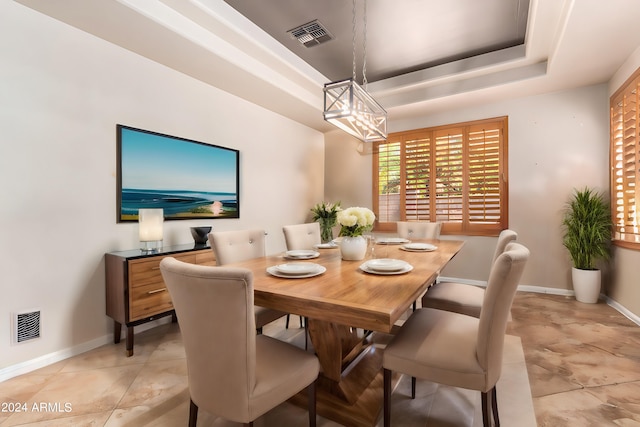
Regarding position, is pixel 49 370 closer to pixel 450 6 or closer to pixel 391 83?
pixel 450 6

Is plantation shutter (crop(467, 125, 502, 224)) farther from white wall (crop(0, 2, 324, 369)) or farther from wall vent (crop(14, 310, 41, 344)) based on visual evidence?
wall vent (crop(14, 310, 41, 344))

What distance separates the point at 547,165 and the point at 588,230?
3.04 feet

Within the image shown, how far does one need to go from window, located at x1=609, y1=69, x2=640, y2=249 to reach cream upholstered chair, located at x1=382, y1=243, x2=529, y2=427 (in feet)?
8.51

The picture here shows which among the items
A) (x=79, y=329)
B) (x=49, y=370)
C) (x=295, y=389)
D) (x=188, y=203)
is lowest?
(x=49, y=370)

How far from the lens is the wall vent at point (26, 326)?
2027 mm

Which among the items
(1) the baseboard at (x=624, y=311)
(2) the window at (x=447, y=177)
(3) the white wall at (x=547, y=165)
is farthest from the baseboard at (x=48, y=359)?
(1) the baseboard at (x=624, y=311)

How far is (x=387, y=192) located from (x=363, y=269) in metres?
3.48

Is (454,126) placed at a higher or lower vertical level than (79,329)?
higher

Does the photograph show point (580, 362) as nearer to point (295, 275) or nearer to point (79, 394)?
point (295, 275)

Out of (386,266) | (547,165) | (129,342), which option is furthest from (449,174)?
(129,342)

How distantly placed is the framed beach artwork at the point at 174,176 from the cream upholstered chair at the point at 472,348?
2.49m

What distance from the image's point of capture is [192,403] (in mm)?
1281

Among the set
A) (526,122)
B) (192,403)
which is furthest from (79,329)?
(526,122)

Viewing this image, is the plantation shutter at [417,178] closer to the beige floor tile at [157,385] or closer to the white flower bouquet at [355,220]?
the white flower bouquet at [355,220]
